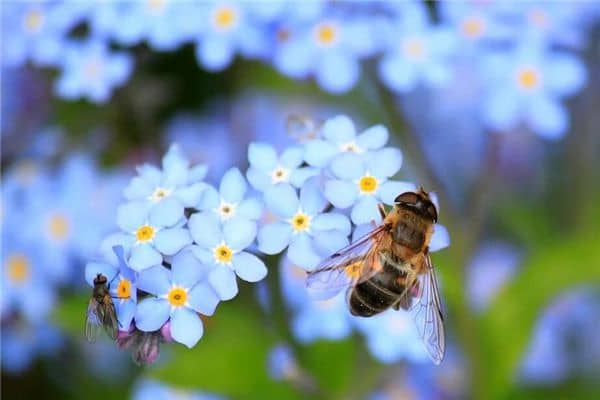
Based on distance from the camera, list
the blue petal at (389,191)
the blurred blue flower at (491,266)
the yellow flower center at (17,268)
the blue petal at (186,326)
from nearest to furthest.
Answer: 1. the blue petal at (186,326)
2. the blue petal at (389,191)
3. the yellow flower center at (17,268)
4. the blurred blue flower at (491,266)

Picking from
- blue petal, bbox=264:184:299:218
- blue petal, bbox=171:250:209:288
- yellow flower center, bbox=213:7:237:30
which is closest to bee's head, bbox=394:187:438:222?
blue petal, bbox=264:184:299:218

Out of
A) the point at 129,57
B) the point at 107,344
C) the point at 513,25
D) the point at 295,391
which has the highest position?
the point at 513,25

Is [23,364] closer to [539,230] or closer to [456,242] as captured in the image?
[456,242]

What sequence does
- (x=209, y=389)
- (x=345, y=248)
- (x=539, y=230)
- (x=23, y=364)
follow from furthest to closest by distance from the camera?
(x=539, y=230), (x=23, y=364), (x=209, y=389), (x=345, y=248)

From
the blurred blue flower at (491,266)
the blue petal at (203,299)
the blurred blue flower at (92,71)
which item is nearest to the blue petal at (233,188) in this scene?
the blue petal at (203,299)

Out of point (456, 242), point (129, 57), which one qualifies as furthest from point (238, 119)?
point (456, 242)

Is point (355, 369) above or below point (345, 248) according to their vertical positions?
above

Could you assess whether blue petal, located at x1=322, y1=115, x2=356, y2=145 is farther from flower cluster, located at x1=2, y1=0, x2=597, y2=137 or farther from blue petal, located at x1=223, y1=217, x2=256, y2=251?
flower cluster, located at x1=2, y1=0, x2=597, y2=137

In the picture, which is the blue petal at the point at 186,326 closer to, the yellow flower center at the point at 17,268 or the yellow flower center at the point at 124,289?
the yellow flower center at the point at 124,289
